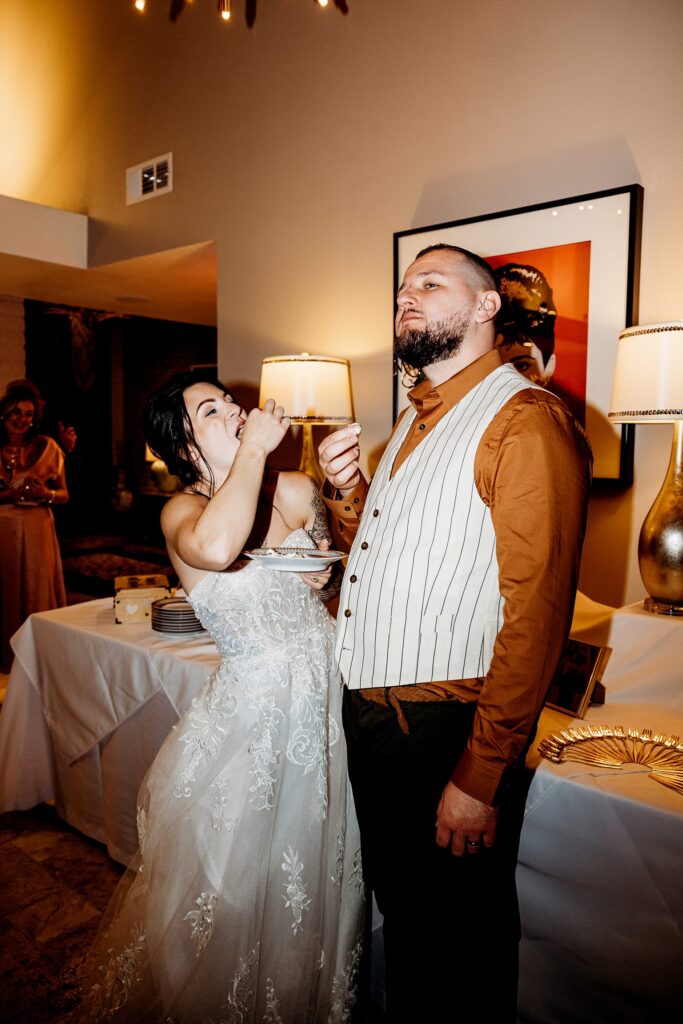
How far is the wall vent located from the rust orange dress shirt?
3470 mm

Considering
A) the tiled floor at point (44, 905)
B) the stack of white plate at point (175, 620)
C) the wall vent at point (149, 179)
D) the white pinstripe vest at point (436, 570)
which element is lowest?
the tiled floor at point (44, 905)

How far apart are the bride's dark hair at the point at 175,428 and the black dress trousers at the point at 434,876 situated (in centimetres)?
75

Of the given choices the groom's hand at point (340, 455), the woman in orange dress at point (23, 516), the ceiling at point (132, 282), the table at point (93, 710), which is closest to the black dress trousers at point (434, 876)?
the groom's hand at point (340, 455)

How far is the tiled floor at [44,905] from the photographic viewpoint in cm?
191

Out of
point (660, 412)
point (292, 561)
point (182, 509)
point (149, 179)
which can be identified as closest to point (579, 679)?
point (660, 412)

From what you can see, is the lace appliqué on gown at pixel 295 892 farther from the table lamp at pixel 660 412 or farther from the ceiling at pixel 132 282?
the ceiling at pixel 132 282

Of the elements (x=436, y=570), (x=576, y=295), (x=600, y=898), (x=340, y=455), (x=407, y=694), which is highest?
(x=576, y=295)

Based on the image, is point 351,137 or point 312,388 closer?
point 312,388

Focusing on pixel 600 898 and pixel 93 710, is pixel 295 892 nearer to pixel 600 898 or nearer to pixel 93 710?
pixel 600 898

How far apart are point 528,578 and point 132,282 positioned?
178 inches

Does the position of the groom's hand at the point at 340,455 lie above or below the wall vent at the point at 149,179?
below

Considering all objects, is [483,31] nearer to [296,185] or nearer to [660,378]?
[296,185]

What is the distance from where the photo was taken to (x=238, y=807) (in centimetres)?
155

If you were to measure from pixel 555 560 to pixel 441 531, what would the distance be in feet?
0.75
